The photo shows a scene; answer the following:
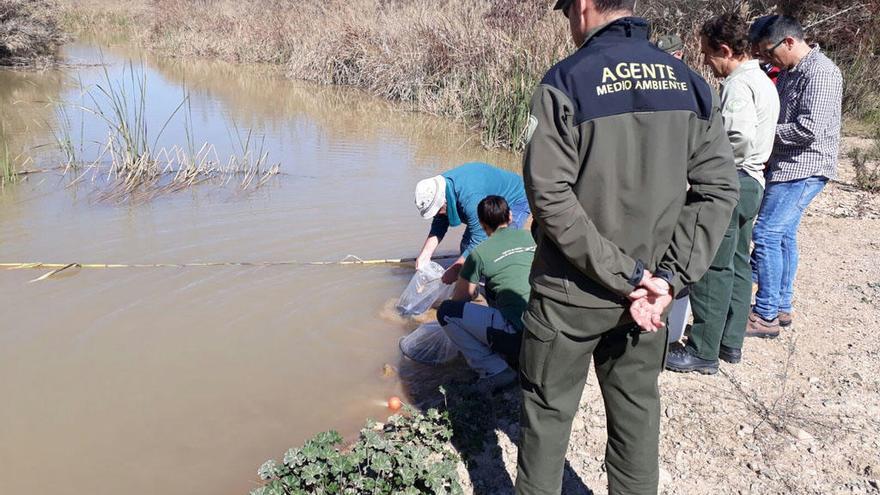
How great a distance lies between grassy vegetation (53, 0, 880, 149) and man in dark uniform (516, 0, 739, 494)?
7.77 m

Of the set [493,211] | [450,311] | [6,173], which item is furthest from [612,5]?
[6,173]

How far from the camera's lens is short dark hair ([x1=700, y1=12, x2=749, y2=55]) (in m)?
3.09

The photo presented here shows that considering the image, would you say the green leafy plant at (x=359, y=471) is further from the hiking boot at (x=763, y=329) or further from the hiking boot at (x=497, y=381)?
the hiking boot at (x=763, y=329)

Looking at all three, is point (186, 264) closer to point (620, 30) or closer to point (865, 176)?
point (620, 30)

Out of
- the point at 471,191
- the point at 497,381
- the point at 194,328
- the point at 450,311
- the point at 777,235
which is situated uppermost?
the point at 471,191

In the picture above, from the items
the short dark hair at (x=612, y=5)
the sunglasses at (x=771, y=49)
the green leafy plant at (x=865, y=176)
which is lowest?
the green leafy plant at (x=865, y=176)

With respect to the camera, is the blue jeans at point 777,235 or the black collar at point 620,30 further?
the blue jeans at point 777,235

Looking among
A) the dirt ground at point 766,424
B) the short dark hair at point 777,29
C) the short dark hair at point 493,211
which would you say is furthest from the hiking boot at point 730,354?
the short dark hair at point 777,29

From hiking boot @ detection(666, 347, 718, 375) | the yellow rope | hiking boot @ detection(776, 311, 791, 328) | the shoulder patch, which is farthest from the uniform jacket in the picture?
the yellow rope

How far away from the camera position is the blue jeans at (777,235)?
3781mm

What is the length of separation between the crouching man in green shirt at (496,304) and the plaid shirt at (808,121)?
1.47 meters

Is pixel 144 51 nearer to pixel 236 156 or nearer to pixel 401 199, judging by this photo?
pixel 236 156

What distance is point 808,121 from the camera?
363 centimetres

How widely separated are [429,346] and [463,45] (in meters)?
9.27
